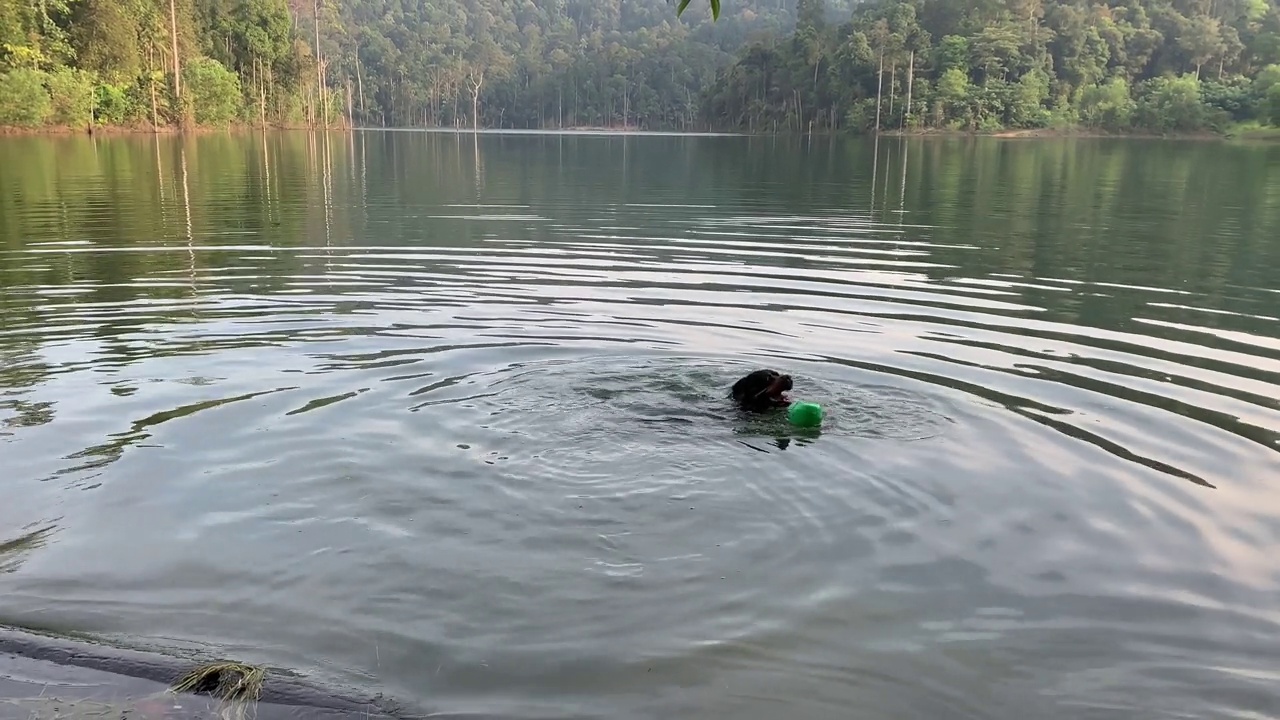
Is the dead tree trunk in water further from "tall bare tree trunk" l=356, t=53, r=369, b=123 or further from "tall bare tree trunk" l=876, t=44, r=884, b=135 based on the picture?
"tall bare tree trunk" l=356, t=53, r=369, b=123

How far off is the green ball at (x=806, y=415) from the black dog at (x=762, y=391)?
24 cm

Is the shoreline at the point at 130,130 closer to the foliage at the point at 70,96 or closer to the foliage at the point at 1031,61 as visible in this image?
the foliage at the point at 70,96

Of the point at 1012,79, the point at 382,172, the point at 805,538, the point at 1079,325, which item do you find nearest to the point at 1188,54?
the point at 1012,79

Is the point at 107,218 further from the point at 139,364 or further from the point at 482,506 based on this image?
the point at 482,506

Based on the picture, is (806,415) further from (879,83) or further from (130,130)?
(879,83)

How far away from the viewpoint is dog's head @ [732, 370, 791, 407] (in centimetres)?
742

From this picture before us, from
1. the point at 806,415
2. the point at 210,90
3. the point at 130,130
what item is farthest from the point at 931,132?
the point at 806,415

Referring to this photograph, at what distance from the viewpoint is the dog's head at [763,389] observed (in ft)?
24.3

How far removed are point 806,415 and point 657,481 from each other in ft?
5.24

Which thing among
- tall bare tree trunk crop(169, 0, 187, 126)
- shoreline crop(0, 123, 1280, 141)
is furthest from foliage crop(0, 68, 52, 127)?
tall bare tree trunk crop(169, 0, 187, 126)

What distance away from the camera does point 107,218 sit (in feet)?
62.7

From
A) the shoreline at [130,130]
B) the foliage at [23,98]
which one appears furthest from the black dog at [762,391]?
the shoreline at [130,130]

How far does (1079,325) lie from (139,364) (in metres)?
10.1

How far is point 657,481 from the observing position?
6148 millimetres
